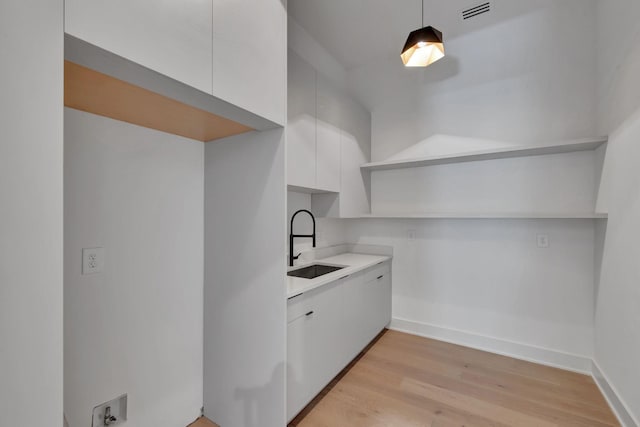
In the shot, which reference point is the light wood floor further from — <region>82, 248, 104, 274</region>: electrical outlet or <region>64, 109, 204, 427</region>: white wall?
<region>82, 248, 104, 274</region>: electrical outlet

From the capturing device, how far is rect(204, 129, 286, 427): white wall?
1488mm

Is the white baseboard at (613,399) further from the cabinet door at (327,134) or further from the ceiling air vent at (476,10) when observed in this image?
the ceiling air vent at (476,10)

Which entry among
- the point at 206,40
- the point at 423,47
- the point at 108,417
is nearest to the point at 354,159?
the point at 423,47

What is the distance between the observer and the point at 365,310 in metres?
2.48

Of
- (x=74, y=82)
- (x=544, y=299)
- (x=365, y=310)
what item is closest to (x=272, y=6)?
(x=74, y=82)

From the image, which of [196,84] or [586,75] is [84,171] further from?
[586,75]

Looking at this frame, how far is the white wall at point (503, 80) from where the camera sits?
2160 mm

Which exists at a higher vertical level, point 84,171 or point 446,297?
point 84,171

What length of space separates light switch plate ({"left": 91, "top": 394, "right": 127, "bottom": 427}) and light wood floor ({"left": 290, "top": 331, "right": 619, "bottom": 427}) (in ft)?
3.12

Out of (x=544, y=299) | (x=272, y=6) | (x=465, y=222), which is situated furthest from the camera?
(x=465, y=222)

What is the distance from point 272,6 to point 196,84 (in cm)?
70

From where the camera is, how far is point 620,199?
5.58ft

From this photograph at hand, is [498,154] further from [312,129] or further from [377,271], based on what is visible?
[312,129]

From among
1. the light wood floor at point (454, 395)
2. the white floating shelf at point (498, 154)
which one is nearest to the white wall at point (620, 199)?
the white floating shelf at point (498, 154)
